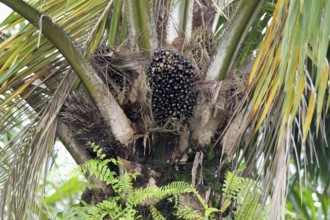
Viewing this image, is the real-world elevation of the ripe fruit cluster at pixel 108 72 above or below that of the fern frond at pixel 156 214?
above

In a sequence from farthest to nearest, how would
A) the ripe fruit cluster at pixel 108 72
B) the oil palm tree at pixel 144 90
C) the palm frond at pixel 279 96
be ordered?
the ripe fruit cluster at pixel 108 72 → the oil palm tree at pixel 144 90 → the palm frond at pixel 279 96

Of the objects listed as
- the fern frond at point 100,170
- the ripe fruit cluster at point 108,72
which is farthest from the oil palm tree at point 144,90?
the fern frond at point 100,170

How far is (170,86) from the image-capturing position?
2875 millimetres

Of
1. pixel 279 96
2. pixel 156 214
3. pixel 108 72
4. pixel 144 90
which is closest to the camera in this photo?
pixel 279 96

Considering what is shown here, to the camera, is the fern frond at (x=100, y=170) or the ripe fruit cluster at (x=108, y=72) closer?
the fern frond at (x=100, y=170)

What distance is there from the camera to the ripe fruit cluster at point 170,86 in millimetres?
2877

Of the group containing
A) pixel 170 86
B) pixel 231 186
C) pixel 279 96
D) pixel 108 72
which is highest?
pixel 108 72

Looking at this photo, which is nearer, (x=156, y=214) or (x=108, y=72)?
(x=156, y=214)

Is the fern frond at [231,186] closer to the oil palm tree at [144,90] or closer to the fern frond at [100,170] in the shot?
the oil palm tree at [144,90]

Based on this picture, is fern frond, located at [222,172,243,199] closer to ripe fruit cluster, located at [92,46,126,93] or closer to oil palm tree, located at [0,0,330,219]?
oil palm tree, located at [0,0,330,219]

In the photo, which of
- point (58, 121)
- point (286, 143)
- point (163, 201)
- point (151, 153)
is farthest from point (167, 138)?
point (286, 143)

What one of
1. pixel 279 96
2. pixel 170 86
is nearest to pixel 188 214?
pixel 170 86

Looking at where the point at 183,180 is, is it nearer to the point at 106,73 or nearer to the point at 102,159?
the point at 102,159

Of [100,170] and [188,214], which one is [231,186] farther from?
[100,170]
